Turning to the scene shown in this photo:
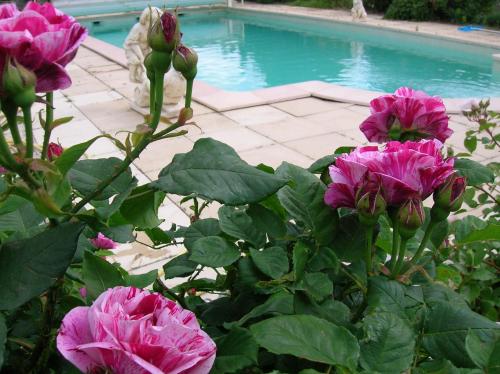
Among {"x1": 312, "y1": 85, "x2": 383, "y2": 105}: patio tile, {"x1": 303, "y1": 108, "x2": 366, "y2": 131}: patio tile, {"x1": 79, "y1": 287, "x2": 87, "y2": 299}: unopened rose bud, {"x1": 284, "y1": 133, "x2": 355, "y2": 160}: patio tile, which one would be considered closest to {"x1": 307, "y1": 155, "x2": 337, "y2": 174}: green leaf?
{"x1": 79, "y1": 287, "x2": 87, "y2": 299}: unopened rose bud

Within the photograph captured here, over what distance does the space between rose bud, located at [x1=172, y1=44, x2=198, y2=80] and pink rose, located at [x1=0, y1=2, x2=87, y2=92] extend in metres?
0.17

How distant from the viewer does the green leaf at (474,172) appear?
0.77 metres

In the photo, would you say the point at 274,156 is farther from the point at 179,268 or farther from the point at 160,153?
the point at 179,268

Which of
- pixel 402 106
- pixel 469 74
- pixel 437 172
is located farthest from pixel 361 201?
pixel 469 74

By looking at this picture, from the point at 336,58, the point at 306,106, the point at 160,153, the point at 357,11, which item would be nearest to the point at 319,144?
the point at 306,106

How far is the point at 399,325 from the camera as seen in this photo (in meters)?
0.51

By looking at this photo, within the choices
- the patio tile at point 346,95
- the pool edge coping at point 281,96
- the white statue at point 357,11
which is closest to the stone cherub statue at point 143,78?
the pool edge coping at point 281,96

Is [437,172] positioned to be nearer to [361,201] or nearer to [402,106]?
[361,201]

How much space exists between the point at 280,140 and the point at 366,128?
3.61 m

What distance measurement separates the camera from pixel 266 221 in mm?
667

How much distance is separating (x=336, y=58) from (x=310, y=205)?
941cm

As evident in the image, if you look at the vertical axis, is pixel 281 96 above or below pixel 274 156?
above

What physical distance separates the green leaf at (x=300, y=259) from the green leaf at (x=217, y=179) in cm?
11

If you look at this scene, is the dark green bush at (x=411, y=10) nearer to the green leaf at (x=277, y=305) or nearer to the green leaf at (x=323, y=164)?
the green leaf at (x=323, y=164)
